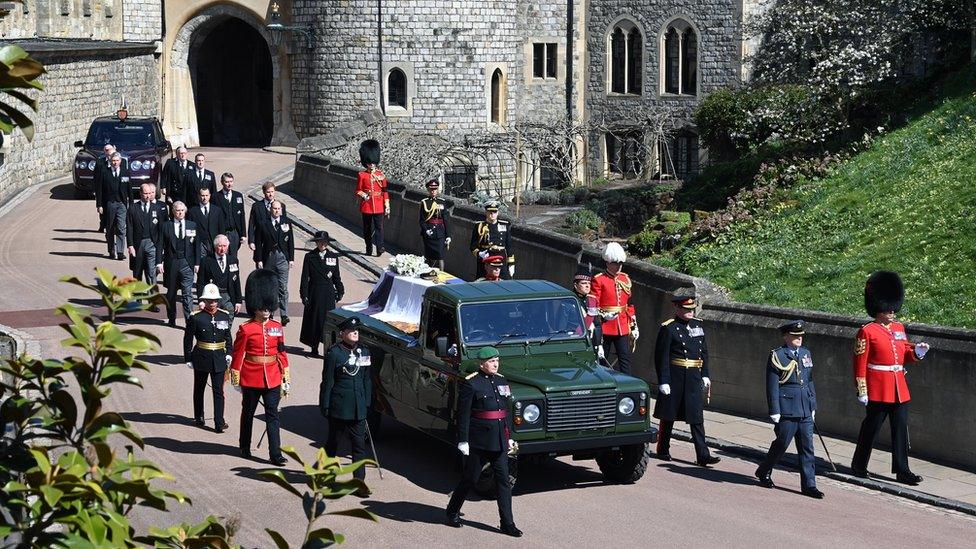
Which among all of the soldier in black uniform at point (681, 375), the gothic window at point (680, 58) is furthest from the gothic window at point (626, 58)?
the soldier in black uniform at point (681, 375)

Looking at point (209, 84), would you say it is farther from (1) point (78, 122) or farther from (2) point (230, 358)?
(2) point (230, 358)

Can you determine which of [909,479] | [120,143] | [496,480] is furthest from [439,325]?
[120,143]

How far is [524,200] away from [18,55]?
122 feet

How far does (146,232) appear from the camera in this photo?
877 inches

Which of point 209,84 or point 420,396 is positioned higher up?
point 209,84

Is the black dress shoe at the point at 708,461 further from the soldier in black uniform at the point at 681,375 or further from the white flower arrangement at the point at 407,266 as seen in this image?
the white flower arrangement at the point at 407,266

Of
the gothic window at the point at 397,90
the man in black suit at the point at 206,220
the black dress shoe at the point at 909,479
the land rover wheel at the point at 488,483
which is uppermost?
the gothic window at the point at 397,90

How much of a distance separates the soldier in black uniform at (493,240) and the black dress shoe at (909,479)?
8.38 m

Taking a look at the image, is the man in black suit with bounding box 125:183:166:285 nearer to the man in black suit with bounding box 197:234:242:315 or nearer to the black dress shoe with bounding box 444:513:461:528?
the man in black suit with bounding box 197:234:242:315

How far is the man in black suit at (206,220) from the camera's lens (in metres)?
20.8

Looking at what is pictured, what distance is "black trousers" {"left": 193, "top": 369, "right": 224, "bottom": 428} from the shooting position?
49.8 feet

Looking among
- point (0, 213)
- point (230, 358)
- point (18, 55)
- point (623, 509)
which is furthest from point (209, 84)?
point (18, 55)

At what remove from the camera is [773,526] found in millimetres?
11977

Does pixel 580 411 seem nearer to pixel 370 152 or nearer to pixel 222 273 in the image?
pixel 222 273
